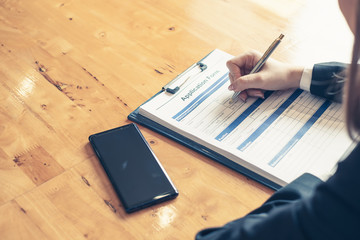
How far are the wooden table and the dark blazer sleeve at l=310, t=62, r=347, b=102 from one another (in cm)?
12

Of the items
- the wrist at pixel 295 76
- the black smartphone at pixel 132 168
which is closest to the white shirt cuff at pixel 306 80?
the wrist at pixel 295 76

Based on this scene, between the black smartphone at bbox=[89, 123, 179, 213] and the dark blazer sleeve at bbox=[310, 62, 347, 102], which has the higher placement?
the dark blazer sleeve at bbox=[310, 62, 347, 102]

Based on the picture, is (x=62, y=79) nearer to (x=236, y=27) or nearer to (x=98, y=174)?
(x=98, y=174)

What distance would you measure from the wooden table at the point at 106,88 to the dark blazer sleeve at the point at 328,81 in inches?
4.6

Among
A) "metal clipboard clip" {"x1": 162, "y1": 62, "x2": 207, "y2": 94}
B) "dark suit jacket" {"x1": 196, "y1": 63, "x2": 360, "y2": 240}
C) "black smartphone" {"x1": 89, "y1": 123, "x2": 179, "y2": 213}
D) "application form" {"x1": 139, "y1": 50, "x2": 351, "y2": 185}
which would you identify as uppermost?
"dark suit jacket" {"x1": 196, "y1": 63, "x2": 360, "y2": 240}

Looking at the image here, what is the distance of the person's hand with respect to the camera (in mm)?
913

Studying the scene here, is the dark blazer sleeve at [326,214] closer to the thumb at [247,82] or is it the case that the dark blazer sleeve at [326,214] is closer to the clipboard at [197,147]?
the clipboard at [197,147]

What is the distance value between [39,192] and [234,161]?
13.9 inches

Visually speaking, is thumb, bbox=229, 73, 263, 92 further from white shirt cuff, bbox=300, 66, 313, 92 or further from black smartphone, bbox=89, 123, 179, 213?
black smartphone, bbox=89, 123, 179, 213

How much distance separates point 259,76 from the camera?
0.92 meters

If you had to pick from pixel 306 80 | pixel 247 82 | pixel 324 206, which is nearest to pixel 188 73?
pixel 247 82

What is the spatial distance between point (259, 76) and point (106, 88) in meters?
0.34

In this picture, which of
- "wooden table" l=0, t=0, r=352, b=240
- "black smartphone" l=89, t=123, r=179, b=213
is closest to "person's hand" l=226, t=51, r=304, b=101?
"wooden table" l=0, t=0, r=352, b=240

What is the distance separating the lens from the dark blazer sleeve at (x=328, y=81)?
92 cm
